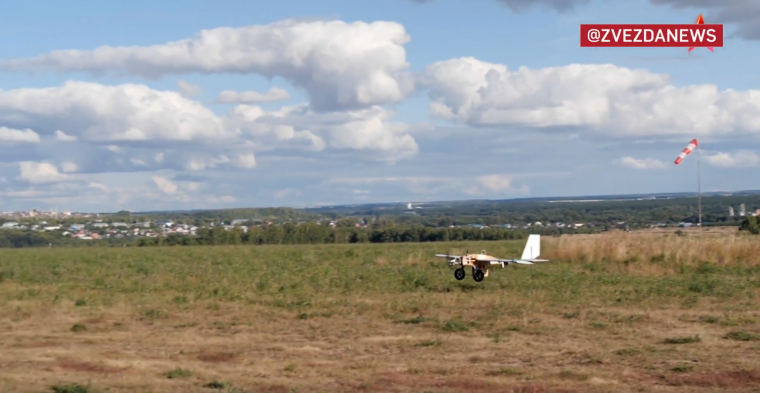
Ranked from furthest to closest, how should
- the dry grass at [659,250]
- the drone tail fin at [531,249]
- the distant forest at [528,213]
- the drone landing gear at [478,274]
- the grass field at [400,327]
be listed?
the distant forest at [528,213] < the dry grass at [659,250] < the drone tail fin at [531,249] < the drone landing gear at [478,274] < the grass field at [400,327]

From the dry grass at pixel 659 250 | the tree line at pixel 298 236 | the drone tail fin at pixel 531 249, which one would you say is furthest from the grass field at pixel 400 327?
the tree line at pixel 298 236

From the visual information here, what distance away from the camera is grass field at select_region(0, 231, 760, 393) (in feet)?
33.4

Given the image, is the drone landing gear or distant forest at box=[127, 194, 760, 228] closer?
the drone landing gear

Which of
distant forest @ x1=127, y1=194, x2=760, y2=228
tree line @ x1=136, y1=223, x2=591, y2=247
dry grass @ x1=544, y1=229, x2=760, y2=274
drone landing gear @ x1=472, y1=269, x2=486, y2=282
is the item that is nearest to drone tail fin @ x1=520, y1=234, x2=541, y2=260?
drone landing gear @ x1=472, y1=269, x2=486, y2=282

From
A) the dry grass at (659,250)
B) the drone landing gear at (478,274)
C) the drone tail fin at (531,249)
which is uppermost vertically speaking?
the drone tail fin at (531,249)

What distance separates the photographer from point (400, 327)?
14312mm

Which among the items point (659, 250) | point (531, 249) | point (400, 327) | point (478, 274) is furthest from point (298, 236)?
point (478, 274)

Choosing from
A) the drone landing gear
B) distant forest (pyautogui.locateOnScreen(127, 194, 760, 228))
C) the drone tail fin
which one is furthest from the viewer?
distant forest (pyautogui.locateOnScreen(127, 194, 760, 228))

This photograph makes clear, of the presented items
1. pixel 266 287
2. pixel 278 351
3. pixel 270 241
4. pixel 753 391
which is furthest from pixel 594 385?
pixel 270 241

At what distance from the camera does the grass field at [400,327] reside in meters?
10.2

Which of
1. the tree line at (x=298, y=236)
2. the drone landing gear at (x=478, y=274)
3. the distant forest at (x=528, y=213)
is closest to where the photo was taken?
the drone landing gear at (x=478, y=274)

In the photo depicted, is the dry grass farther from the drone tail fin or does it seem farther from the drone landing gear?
the drone landing gear

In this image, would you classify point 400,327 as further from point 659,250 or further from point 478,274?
point 659,250

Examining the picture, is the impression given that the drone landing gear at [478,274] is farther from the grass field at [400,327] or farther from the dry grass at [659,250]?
the dry grass at [659,250]
